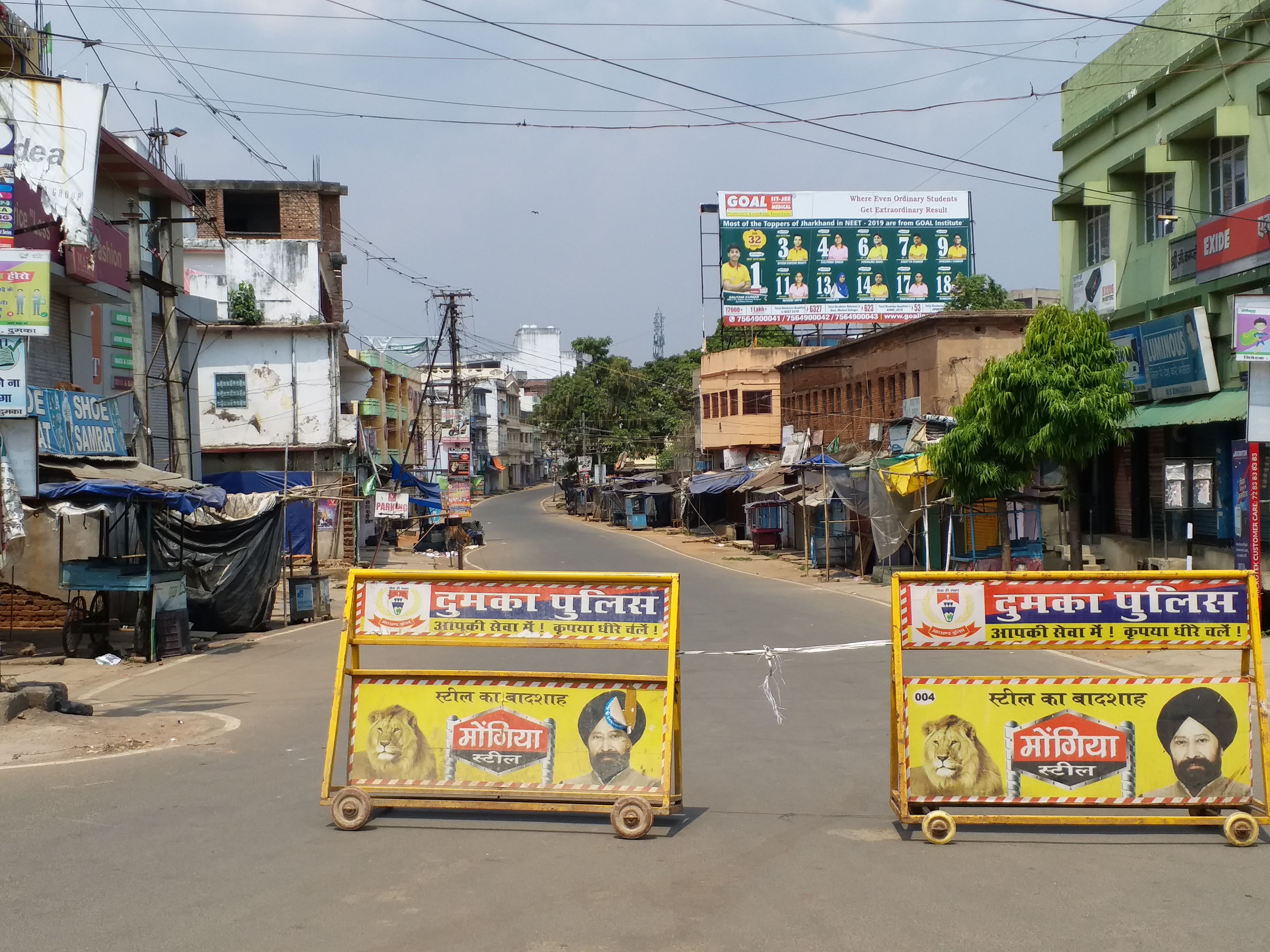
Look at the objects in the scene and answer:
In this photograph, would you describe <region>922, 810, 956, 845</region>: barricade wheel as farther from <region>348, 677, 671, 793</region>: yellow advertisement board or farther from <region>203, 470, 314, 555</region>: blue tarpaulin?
<region>203, 470, 314, 555</region>: blue tarpaulin

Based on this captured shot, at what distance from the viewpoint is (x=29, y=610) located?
1873cm

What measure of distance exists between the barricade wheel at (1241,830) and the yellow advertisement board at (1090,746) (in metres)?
0.22

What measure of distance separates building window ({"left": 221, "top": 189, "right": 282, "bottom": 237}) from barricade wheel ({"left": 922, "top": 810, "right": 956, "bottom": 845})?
4586 cm

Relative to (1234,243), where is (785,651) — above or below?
below

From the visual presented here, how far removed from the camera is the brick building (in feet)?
107

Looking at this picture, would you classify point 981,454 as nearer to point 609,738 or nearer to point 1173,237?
point 1173,237

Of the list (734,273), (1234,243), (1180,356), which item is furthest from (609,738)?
(734,273)

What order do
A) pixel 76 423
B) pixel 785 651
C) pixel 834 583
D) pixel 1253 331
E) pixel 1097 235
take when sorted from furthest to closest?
pixel 834 583 < pixel 1097 235 < pixel 76 423 < pixel 785 651 < pixel 1253 331

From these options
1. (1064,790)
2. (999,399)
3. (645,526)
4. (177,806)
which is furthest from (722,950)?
(645,526)

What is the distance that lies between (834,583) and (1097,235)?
10014mm

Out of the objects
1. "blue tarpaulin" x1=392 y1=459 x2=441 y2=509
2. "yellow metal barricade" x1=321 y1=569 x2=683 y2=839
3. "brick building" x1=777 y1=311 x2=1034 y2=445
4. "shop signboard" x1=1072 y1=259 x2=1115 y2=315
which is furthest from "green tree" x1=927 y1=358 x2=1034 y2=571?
"blue tarpaulin" x1=392 y1=459 x2=441 y2=509

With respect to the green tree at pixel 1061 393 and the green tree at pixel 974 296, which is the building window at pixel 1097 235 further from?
the green tree at pixel 974 296

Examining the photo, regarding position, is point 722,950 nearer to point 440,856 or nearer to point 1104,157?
point 440,856

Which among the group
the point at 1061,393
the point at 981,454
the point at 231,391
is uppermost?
the point at 231,391
